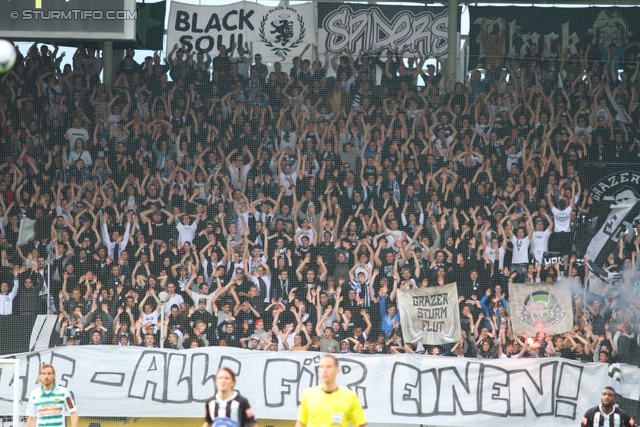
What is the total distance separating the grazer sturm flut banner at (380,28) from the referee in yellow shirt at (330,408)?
46.6 feet

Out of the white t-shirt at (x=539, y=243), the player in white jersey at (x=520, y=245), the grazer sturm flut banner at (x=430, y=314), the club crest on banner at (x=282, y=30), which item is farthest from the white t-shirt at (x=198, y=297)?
the club crest on banner at (x=282, y=30)

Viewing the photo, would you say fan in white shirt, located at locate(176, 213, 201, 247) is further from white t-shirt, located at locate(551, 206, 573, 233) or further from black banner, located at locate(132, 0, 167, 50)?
white t-shirt, located at locate(551, 206, 573, 233)

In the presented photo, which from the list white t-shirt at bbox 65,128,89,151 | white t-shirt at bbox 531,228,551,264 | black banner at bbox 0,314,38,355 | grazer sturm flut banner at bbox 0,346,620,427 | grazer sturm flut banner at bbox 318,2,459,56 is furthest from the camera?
grazer sturm flut banner at bbox 318,2,459,56

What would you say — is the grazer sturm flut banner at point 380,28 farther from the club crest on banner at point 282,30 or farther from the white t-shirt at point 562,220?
the white t-shirt at point 562,220

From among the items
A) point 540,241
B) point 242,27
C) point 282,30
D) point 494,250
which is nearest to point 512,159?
point 540,241

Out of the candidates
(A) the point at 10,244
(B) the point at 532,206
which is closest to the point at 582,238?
(B) the point at 532,206

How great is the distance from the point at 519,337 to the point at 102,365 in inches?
263

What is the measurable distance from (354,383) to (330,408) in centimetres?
609

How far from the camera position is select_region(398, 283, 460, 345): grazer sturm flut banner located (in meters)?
15.7

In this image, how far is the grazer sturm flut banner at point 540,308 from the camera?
1574cm

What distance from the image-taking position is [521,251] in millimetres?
17078

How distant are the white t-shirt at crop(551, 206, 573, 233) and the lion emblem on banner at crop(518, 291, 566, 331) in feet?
6.07

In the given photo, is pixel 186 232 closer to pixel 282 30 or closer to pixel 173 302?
pixel 173 302

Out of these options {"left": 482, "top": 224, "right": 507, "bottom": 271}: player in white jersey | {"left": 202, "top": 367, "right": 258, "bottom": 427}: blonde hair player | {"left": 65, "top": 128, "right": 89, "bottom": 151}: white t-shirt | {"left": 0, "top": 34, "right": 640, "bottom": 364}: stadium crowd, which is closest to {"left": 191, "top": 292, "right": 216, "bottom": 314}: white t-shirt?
{"left": 0, "top": 34, "right": 640, "bottom": 364}: stadium crowd
